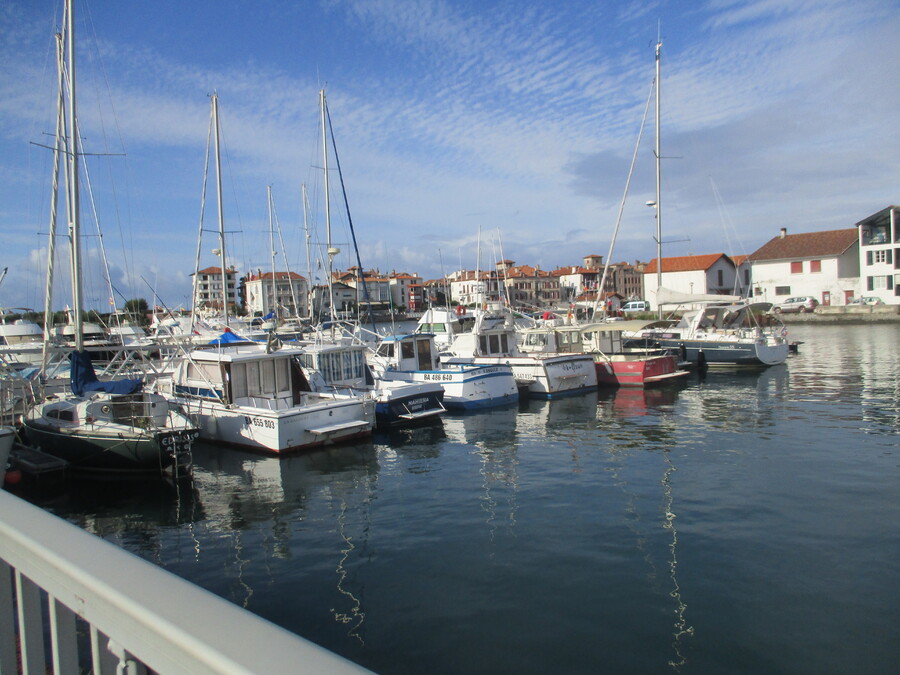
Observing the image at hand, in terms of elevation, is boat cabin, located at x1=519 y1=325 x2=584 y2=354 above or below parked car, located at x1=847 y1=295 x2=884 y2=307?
below

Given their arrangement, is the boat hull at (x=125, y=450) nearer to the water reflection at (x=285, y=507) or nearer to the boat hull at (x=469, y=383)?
the water reflection at (x=285, y=507)

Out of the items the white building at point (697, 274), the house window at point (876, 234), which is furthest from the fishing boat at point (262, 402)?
the white building at point (697, 274)

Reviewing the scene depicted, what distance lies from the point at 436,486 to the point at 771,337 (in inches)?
1018

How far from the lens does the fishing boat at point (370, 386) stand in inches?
760

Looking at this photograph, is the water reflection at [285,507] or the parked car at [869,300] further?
the parked car at [869,300]

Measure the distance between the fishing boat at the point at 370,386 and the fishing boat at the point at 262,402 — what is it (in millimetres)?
977

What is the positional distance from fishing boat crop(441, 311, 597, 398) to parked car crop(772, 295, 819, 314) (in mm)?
48340

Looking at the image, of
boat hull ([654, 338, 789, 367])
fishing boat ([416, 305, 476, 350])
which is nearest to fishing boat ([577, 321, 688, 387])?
boat hull ([654, 338, 789, 367])

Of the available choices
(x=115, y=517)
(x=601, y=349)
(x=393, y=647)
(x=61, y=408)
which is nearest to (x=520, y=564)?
(x=393, y=647)

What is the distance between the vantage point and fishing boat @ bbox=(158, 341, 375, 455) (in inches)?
632

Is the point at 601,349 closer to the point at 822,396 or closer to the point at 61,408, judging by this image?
the point at 822,396

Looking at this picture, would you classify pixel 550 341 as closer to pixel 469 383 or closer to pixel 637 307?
pixel 469 383

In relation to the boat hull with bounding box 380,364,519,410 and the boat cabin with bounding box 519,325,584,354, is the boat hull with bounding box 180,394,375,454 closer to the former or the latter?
the boat hull with bounding box 380,364,519,410

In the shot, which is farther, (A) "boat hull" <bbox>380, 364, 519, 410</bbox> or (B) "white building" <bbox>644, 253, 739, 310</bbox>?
(B) "white building" <bbox>644, 253, 739, 310</bbox>
